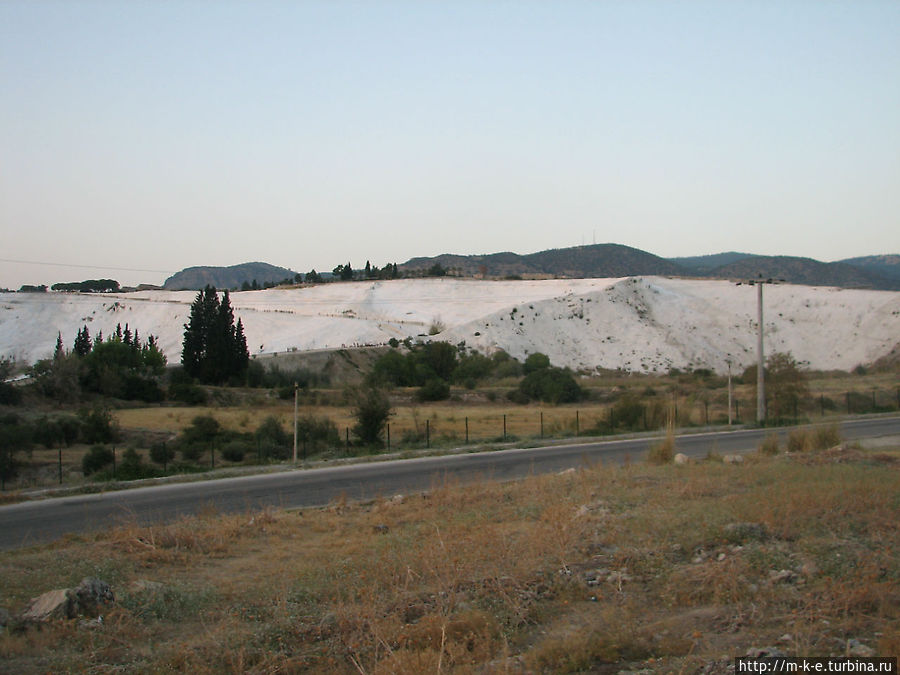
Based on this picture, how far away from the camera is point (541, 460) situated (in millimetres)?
25562

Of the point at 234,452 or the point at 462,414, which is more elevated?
the point at 234,452

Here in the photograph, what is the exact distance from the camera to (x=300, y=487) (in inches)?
837

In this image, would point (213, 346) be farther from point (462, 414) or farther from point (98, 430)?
point (98, 430)

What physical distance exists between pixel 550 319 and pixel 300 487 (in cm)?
7553

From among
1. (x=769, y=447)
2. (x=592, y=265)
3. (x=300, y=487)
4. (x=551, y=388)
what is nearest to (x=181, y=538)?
(x=300, y=487)

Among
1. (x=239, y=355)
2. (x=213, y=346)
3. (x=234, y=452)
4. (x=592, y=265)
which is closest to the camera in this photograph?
(x=234, y=452)

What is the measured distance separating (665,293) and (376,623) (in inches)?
4164

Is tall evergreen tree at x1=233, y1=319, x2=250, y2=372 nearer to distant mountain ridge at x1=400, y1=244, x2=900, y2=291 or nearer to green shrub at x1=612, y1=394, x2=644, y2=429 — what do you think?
green shrub at x1=612, y1=394, x2=644, y2=429

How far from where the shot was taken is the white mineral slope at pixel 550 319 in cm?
8825

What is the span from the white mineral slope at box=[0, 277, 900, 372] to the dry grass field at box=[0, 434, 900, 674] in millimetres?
71658

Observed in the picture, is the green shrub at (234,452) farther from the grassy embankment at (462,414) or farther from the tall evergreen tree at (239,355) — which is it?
the tall evergreen tree at (239,355)

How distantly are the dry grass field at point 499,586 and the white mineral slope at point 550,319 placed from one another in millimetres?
71658

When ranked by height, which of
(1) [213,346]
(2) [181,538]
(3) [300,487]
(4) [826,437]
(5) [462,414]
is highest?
(1) [213,346]

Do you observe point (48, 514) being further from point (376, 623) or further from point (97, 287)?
point (97, 287)
